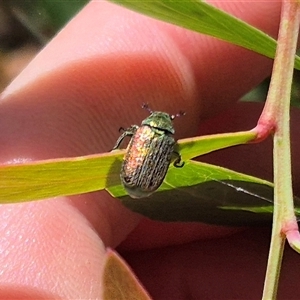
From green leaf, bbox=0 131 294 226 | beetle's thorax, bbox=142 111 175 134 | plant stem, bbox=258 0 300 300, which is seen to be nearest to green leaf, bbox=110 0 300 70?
plant stem, bbox=258 0 300 300

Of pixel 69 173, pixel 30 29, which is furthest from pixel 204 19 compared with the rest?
pixel 30 29

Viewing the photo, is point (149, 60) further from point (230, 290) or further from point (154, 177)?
point (230, 290)

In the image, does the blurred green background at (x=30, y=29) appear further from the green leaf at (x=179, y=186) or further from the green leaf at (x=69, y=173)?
the green leaf at (x=69, y=173)

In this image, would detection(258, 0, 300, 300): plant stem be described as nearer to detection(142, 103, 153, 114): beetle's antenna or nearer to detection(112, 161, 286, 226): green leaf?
detection(112, 161, 286, 226): green leaf

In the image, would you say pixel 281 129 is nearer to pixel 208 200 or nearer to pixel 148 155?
pixel 208 200

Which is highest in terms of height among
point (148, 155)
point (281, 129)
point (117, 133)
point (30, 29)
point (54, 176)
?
point (30, 29)
